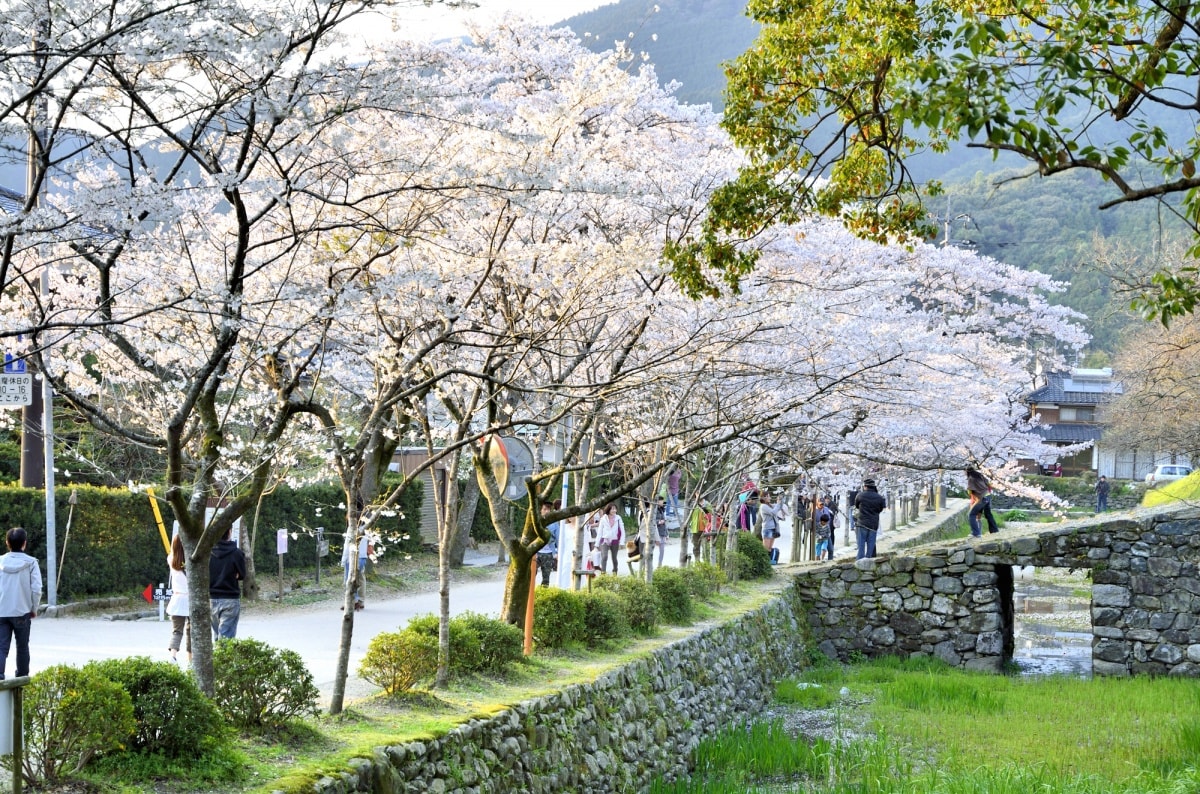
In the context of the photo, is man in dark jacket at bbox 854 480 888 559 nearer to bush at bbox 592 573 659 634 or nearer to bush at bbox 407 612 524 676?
bush at bbox 592 573 659 634

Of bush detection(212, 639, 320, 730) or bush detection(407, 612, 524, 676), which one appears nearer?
bush detection(212, 639, 320, 730)

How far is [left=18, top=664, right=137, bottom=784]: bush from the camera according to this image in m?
4.48

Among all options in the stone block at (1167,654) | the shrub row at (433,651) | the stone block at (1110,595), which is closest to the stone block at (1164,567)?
the stone block at (1110,595)

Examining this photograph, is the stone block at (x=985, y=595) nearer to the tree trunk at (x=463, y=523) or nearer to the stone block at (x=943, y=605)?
the stone block at (x=943, y=605)

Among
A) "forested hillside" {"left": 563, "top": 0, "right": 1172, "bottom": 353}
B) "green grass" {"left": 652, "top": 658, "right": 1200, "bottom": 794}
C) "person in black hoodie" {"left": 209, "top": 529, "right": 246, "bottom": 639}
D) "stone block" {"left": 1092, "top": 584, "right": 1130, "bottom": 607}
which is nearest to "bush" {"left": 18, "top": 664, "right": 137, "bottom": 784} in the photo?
"person in black hoodie" {"left": 209, "top": 529, "right": 246, "bottom": 639}

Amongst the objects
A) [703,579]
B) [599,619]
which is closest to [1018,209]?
[703,579]

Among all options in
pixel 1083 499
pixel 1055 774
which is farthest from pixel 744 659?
pixel 1083 499

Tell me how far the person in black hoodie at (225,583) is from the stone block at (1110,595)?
12.3 meters

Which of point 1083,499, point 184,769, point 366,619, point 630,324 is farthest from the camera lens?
point 1083,499

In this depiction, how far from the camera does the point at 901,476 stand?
23.5 m

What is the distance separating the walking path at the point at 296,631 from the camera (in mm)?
10562

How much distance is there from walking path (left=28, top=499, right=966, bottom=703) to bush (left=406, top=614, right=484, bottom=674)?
0.58 m

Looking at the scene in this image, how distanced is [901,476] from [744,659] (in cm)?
1142

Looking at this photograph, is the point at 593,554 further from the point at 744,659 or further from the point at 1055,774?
the point at 1055,774
